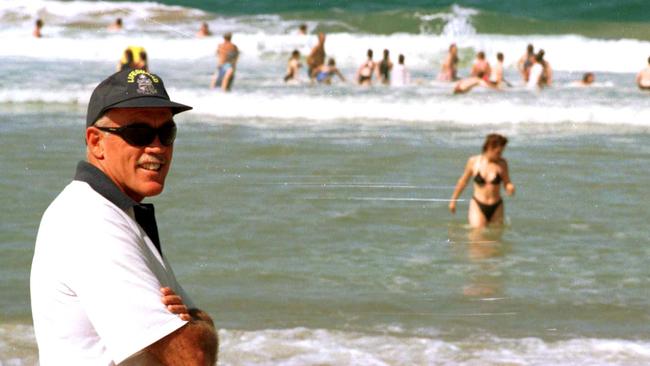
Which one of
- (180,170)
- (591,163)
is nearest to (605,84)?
(591,163)

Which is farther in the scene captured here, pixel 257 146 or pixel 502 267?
pixel 257 146

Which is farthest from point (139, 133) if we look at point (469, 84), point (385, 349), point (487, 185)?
point (469, 84)

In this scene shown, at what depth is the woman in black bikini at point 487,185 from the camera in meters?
10.7

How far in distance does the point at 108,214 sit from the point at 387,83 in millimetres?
Result: 25622

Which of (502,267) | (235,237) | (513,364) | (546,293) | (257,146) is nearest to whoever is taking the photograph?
(513,364)

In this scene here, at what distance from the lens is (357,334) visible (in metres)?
6.96

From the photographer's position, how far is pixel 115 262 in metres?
2.04

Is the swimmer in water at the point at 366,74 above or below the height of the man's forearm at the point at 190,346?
below

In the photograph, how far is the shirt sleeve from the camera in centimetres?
202

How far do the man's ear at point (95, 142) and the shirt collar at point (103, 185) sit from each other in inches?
1.7

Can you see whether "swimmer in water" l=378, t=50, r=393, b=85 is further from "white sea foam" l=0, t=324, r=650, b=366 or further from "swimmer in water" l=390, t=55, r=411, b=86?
"white sea foam" l=0, t=324, r=650, b=366

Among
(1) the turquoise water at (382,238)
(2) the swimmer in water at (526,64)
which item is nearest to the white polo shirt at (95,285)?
(1) the turquoise water at (382,238)

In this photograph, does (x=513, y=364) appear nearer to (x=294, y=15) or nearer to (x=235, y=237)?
(x=235, y=237)

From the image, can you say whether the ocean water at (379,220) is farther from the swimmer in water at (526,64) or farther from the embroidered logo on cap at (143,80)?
the embroidered logo on cap at (143,80)
